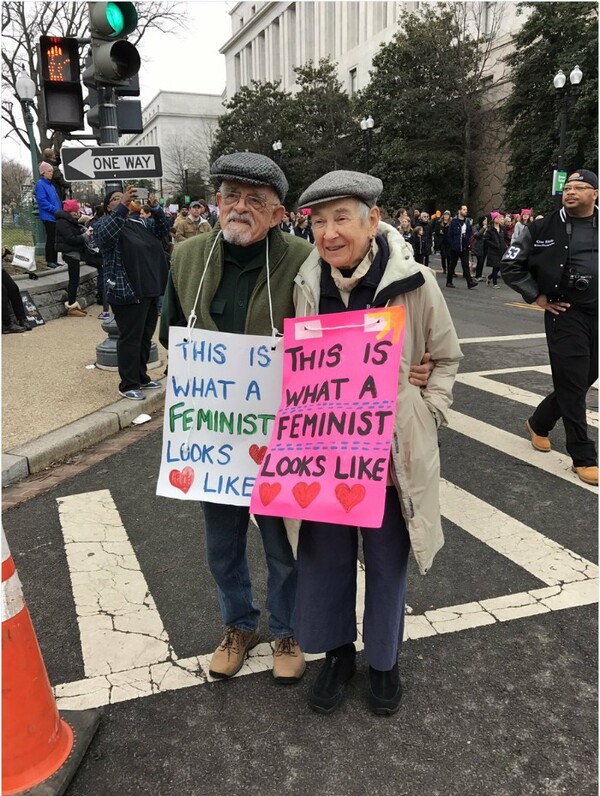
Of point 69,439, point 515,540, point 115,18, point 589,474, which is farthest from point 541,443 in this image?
point 115,18

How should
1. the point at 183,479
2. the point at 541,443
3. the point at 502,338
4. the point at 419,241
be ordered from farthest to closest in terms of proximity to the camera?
the point at 419,241
the point at 502,338
the point at 541,443
the point at 183,479

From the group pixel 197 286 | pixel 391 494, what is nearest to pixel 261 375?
pixel 197 286

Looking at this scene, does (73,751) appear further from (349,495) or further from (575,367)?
(575,367)

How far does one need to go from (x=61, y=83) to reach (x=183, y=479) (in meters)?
5.48

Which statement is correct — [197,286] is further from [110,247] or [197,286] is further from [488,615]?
[110,247]

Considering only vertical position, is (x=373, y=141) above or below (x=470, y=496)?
above

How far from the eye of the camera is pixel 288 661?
2.67 m

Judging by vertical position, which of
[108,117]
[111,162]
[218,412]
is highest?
[108,117]

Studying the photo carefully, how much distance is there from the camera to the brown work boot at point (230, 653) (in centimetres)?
267

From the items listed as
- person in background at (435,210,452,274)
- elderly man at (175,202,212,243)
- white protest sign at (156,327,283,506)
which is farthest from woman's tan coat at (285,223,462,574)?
person in background at (435,210,452,274)

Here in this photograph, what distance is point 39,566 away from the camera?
11.9ft

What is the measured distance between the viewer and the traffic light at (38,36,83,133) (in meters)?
6.16

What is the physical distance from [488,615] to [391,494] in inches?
46.3

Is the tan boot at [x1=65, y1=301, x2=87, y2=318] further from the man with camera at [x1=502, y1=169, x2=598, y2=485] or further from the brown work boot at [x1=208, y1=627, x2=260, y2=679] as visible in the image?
the brown work boot at [x1=208, y1=627, x2=260, y2=679]
